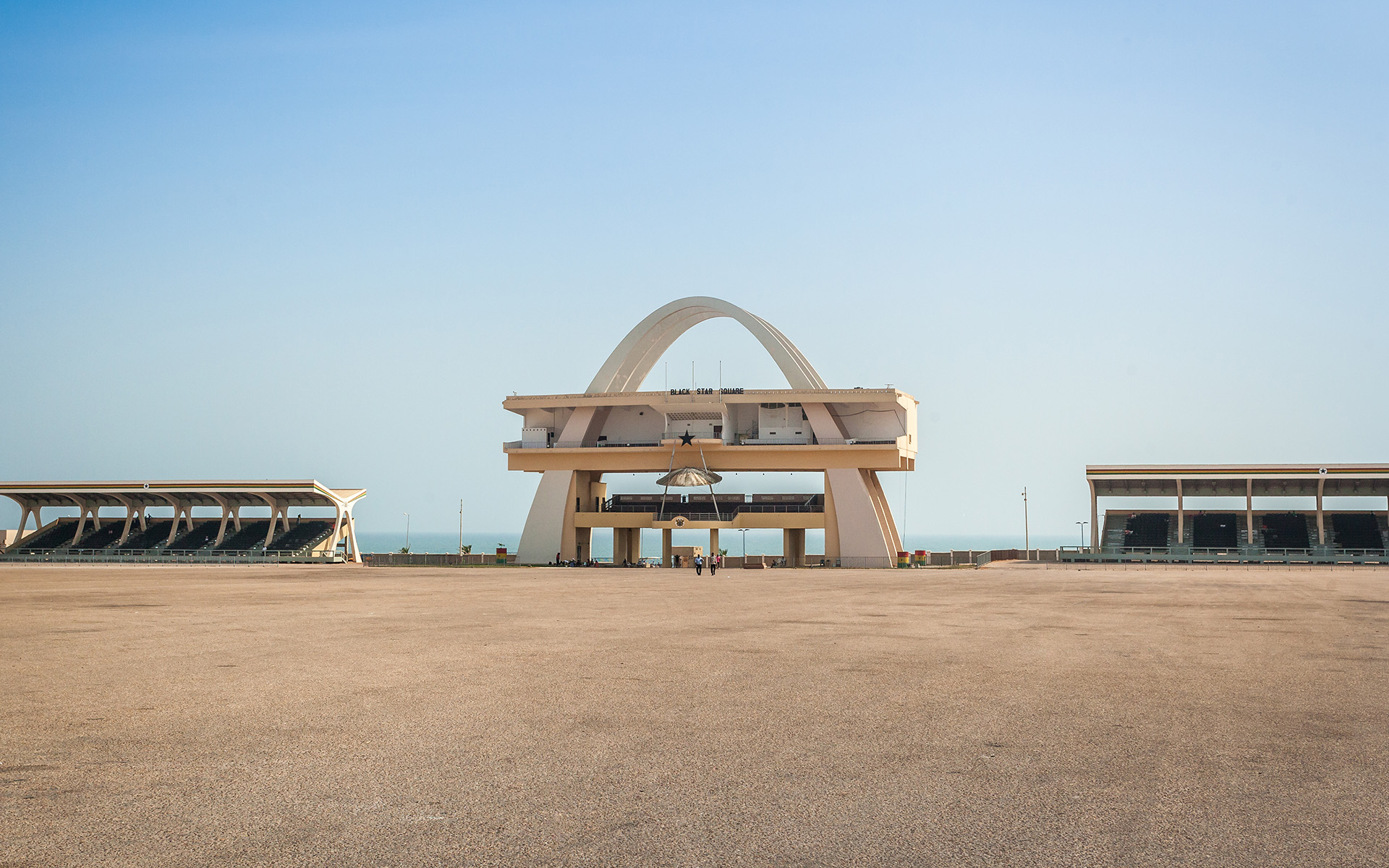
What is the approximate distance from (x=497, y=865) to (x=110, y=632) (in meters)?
15.6

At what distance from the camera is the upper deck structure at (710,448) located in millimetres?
66438

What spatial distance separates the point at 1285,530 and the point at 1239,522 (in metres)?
2.86


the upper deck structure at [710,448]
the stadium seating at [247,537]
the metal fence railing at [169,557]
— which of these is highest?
the upper deck structure at [710,448]

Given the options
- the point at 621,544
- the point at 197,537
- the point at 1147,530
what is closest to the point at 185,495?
the point at 197,537

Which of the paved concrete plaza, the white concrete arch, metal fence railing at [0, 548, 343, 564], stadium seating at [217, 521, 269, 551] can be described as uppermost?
the white concrete arch

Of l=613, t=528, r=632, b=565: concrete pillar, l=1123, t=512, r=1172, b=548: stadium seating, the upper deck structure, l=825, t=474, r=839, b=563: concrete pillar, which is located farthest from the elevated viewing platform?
l=1123, t=512, r=1172, b=548: stadium seating

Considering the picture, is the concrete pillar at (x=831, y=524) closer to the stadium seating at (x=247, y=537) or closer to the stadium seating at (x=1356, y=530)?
the stadium seating at (x=1356, y=530)

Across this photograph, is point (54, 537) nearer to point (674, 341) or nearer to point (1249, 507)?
point (674, 341)

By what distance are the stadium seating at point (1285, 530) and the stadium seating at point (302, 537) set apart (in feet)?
213

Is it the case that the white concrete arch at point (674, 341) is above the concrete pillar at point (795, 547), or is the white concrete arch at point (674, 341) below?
above

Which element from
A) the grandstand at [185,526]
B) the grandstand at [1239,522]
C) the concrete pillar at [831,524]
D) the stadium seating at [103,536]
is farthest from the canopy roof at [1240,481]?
the stadium seating at [103,536]

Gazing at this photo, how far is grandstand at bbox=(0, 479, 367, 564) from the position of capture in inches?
2911

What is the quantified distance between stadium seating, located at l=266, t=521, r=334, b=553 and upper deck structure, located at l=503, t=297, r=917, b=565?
52.3ft

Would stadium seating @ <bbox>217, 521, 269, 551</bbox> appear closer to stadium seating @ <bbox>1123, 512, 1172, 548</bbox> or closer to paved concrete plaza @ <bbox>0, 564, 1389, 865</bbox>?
paved concrete plaza @ <bbox>0, 564, 1389, 865</bbox>
